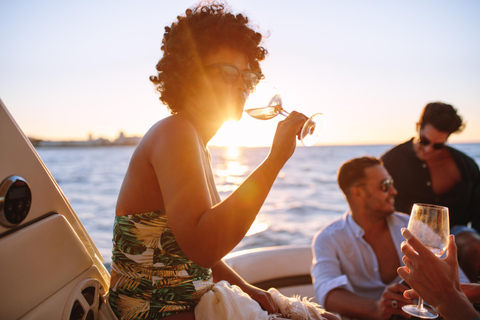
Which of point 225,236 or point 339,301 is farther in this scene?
point 339,301

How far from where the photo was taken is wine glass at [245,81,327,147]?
5.81 feet

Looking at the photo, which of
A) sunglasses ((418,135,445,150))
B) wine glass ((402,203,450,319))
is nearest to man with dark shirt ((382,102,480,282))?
sunglasses ((418,135,445,150))

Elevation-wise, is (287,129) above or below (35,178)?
below

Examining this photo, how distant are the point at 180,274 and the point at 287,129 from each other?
29.6 inches

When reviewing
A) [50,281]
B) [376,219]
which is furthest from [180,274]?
[376,219]

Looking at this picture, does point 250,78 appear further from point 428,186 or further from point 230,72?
point 428,186

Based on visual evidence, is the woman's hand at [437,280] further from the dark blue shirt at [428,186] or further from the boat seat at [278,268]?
the dark blue shirt at [428,186]

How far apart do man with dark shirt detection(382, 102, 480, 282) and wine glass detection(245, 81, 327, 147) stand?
2.82 m

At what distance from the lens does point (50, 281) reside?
1313mm

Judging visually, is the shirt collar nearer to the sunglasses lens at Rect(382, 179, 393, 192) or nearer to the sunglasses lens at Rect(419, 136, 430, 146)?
the sunglasses lens at Rect(382, 179, 393, 192)

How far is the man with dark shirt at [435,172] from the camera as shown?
416 cm

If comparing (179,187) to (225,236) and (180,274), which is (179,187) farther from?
(180,274)

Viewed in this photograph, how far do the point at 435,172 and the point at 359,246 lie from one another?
1.95 m

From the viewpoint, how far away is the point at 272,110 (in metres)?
2.10
